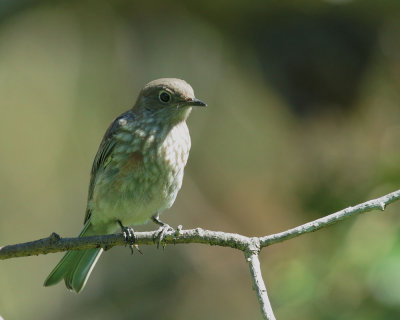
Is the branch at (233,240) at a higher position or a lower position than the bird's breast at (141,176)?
lower

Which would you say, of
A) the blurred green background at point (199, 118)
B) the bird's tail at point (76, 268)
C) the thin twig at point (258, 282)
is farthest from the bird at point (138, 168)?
the blurred green background at point (199, 118)

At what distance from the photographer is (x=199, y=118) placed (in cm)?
953

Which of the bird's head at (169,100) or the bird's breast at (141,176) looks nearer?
the bird's breast at (141,176)

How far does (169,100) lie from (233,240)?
205cm

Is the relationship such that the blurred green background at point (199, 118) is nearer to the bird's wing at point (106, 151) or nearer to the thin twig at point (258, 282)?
the bird's wing at point (106, 151)

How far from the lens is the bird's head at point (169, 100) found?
5453 millimetres

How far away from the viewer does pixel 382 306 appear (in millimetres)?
4574

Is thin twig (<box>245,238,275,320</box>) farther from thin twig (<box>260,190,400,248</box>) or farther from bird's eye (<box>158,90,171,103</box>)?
bird's eye (<box>158,90,171,103</box>)

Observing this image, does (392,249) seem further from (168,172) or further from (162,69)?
(162,69)

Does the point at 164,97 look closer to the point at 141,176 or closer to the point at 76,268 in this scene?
the point at 141,176

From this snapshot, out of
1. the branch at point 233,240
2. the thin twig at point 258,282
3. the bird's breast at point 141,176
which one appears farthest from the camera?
the bird's breast at point 141,176

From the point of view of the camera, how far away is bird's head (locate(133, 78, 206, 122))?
545 cm

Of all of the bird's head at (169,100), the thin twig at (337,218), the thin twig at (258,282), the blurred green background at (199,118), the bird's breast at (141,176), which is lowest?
the thin twig at (258,282)

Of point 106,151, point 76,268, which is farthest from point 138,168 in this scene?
point 76,268
